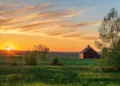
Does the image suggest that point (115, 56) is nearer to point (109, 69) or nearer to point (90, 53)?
point (109, 69)

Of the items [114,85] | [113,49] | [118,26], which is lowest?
[114,85]

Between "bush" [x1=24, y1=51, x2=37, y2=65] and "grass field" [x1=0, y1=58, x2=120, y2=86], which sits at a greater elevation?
"bush" [x1=24, y1=51, x2=37, y2=65]

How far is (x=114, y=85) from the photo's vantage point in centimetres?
3288

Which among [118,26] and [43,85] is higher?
[118,26]

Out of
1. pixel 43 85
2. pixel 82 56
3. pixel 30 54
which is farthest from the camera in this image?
pixel 82 56

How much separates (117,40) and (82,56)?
104015mm

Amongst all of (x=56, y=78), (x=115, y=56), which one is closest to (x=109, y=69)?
(x=115, y=56)

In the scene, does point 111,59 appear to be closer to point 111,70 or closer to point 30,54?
point 111,70

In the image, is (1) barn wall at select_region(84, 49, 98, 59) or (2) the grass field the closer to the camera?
(2) the grass field

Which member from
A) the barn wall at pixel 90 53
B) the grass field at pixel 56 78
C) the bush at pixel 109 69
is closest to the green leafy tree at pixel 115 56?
the bush at pixel 109 69

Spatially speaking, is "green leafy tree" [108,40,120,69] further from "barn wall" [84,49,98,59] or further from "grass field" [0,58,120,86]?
"barn wall" [84,49,98,59]

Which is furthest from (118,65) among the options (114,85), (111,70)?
(114,85)

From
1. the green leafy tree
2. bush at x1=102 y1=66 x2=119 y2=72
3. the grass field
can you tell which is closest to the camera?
the grass field

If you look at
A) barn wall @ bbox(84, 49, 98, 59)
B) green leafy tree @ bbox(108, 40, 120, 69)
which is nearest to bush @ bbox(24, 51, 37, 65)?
green leafy tree @ bbox(108, 40, 120, 69)
